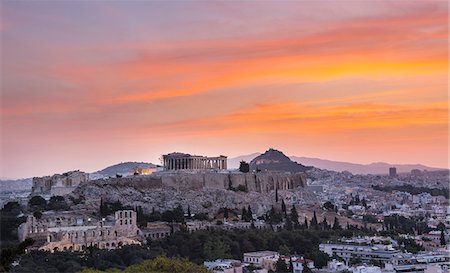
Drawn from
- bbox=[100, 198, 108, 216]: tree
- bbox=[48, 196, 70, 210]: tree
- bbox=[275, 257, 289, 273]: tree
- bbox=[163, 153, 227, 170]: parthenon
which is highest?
bbox=[163, 153, 227, 170]: parthenon

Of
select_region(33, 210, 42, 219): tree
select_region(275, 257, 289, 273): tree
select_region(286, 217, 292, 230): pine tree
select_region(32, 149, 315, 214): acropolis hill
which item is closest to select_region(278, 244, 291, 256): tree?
select_region(275, 257, 289, 273): tree

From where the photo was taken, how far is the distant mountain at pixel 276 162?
69.6 meters

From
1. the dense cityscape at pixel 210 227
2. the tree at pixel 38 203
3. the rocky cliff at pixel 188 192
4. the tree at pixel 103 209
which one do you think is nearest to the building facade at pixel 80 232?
the dense cityscape at pixel 210 227

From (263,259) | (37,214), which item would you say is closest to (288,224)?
(263,259)

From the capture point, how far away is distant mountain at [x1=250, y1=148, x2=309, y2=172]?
228 ft

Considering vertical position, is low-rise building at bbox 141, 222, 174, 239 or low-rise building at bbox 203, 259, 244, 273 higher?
low-rise building at bbox 141, 222, 174, 239

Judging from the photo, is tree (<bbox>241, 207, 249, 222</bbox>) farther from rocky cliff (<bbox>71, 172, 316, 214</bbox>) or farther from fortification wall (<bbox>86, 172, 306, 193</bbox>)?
fortification wall (<bbox>86, 172, 306, 193</bbox>)

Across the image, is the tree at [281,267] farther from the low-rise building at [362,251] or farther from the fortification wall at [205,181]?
the fortification wall at [205,181]

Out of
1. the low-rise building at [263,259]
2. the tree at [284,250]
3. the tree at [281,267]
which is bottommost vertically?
the tree at [281,267]

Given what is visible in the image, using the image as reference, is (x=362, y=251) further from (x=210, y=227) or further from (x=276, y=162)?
(x=276, y=162)

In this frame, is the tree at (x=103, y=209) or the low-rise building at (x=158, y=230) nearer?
the low-rise building at (x=158, y=230)

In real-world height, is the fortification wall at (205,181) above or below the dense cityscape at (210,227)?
above

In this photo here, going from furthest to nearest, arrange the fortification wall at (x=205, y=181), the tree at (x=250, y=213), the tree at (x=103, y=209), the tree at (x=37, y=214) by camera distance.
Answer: the fortification wall at (x=205, y=181) → the tree at (x=250, y=213) → the tree at (x=103, y=209) → the tree at (x=37, y=214)

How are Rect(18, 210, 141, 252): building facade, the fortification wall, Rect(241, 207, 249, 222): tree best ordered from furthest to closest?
the fortification wall, Rect(241, 207, 249, 222): tree, Rect(18, 210, 141, 252): building facade
